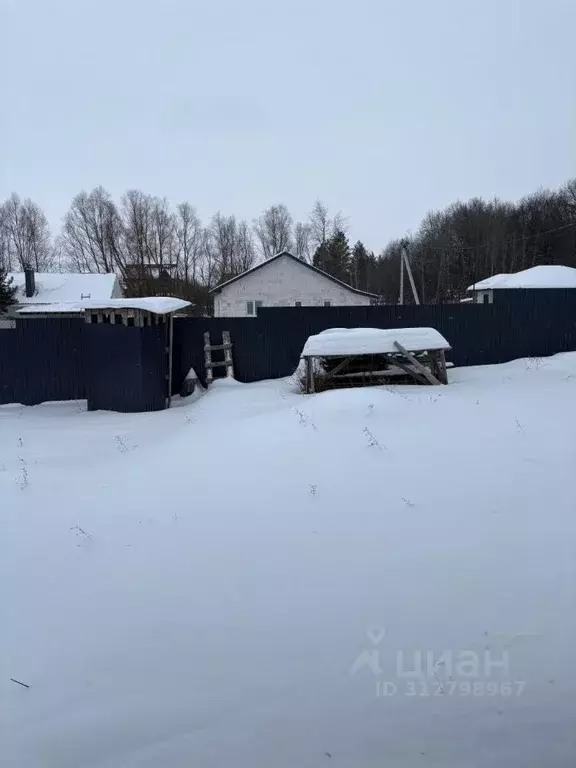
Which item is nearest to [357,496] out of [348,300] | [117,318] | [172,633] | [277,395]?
[172,633]

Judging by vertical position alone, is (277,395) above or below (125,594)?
above

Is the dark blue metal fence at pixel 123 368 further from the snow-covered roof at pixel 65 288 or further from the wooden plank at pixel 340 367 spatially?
the snow-covered roof at pixel 65 288

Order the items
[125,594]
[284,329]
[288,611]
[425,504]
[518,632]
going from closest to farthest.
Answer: [518,632] → [288,611] → [125,594] → [425,504] → [284,329]

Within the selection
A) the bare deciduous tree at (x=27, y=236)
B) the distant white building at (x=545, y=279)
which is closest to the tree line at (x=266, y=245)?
the bare deciduous tree at (x=27, y=236)

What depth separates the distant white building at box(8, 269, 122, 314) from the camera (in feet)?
108

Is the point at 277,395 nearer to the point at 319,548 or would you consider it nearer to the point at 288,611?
the point at 319,548

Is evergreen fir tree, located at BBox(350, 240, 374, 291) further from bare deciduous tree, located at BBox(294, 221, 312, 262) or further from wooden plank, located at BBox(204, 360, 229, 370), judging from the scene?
wooden plank, located at BBox(204, 360, 229, 370)

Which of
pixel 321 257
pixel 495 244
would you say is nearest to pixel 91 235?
pixel 321 257

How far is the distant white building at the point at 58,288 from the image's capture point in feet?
108

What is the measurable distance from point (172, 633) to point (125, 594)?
0.51m

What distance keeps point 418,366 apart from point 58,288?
106 feet

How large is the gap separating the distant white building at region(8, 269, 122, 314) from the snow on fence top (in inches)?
1064

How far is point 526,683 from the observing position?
236 centimetres

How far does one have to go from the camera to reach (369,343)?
8.62m
